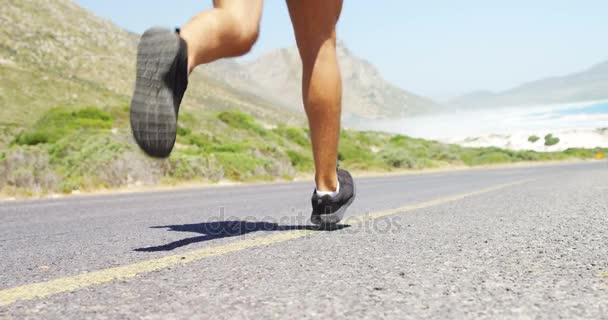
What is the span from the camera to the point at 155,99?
2008mm

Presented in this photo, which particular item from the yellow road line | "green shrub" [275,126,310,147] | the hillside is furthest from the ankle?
"green shrub" [275,126,310,147]

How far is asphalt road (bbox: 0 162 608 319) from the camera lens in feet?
4.78

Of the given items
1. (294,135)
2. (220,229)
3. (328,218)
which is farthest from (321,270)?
(294,135)

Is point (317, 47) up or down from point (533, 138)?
down

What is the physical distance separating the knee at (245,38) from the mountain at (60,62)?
4078 cm

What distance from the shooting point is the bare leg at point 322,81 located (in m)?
2.94

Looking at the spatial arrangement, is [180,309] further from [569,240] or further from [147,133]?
[569,240]

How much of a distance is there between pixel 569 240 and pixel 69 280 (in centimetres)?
193

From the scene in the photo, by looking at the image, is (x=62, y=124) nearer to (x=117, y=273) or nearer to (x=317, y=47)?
(x=317, y=47)

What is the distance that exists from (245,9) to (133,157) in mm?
10607

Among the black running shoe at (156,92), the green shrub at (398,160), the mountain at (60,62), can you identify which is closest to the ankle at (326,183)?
the black running shoe at (156,92)

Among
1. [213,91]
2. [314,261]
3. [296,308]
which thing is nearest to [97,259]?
[314,261]

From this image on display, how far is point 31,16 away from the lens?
232 feet

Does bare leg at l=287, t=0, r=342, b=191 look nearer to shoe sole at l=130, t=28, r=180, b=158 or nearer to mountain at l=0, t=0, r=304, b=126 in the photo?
shoe sole at l=130, t=28, r=180, b=158
